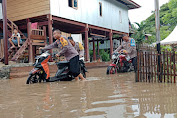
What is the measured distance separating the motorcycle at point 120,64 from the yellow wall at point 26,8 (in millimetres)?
5067

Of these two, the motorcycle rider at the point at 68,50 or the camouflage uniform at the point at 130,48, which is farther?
the camouflage uniform at the point at 130,48

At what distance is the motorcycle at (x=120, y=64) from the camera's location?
6.54 metres

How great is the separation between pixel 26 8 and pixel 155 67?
898 centimetres

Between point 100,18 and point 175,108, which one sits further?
point 100,18

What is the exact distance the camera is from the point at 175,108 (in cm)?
189

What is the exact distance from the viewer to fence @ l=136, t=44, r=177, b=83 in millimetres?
3883

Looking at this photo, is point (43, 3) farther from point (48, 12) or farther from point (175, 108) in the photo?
point (175, 108)

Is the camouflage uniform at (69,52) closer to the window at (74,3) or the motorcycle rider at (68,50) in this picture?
the motorcycle rider at (68,50)

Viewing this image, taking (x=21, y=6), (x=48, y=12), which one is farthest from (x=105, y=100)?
(x=21, y=6)

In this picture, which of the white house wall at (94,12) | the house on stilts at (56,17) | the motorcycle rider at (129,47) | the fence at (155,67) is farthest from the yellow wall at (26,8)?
the fence at (155,67)

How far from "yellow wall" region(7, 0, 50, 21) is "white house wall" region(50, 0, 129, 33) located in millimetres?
448

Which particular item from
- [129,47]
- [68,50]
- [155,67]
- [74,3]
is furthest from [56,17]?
[155,67]

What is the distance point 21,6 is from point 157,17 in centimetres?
909

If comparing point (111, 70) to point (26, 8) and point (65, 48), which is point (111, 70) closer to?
point (65, 48)
